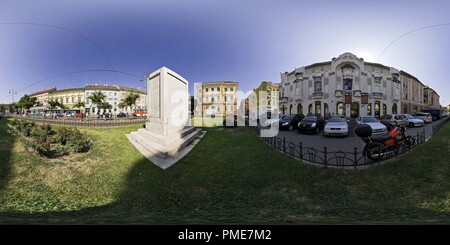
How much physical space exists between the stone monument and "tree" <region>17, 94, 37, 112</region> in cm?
343

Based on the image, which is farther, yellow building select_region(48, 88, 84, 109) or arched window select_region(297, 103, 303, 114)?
arched window select_region(297, 103, 303, 114)

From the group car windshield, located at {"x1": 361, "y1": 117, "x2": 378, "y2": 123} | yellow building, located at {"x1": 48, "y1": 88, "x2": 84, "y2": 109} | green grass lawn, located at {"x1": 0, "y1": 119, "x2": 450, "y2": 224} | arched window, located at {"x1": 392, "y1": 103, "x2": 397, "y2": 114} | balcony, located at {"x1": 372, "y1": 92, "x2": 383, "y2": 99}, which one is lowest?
green grass lawn, located at {"x1": 0, "y1": 119, "x2": 450, "y2": 224}

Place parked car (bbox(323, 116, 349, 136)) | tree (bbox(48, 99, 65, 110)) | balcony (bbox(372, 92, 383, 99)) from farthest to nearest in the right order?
1. balcony (bbox(372, 92, 383, 99))
2. parked car (bbox(323, 116, 349, 136))
3. tree (bbox(48, 99, 65, 110))

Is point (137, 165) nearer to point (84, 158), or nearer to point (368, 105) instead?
point (84, 158)

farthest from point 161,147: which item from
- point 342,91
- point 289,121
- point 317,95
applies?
point 342,91

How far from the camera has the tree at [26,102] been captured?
6447 millimetres

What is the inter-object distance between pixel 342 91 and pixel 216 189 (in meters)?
9.21

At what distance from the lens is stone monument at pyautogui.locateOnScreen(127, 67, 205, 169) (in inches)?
227

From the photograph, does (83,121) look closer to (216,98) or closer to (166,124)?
(166,124)

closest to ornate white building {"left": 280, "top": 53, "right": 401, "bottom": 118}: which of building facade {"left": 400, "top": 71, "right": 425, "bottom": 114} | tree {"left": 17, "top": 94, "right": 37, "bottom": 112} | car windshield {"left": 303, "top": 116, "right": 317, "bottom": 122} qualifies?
building facade {"left": 400, "top": 71, "right": 425, "bottom": 114}

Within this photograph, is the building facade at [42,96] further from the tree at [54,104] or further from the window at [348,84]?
the window at [348,84]

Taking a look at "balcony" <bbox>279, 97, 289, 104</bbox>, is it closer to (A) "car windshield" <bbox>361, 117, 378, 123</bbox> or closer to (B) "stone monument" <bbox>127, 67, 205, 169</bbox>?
(A) "car windshield" <bbox>361, 117, 378, 123</bbox>

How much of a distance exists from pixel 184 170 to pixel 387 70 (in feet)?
26.2
